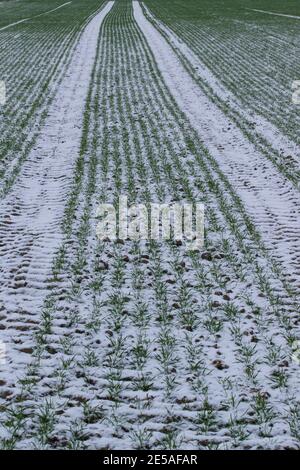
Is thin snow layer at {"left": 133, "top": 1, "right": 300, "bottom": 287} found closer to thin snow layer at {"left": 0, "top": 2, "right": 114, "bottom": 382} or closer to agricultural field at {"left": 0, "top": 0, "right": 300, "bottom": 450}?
agricultural field at {"left": 0, "top": 0, "right": 300, "bottom": 450}

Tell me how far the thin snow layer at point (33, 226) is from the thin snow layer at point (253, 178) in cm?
403

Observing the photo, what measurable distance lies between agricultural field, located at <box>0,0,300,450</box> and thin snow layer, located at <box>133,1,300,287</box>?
0.05 meters

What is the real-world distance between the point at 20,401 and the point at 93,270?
3033 mm

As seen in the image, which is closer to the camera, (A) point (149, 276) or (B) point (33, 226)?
(A) point (149, 276)

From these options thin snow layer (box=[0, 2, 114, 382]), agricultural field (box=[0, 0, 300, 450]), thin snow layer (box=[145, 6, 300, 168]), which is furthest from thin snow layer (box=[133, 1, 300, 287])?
thin snow layer (box=[0, 2, 114, 382])

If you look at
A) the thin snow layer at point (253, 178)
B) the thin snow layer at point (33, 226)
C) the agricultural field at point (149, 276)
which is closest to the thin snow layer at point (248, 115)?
the agricultural field at point (149, 276)

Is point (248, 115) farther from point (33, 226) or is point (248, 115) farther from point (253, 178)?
point (33, 226)

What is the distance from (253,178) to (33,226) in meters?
5.56

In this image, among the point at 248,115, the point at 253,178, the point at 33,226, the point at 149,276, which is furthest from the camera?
the point at 248,115

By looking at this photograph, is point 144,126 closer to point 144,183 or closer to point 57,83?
point 144,183

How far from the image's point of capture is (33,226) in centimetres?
955

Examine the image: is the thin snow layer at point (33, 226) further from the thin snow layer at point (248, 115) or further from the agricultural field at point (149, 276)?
the thin snow layer at point (248, 115)

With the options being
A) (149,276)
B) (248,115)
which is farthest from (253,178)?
(248,115)
